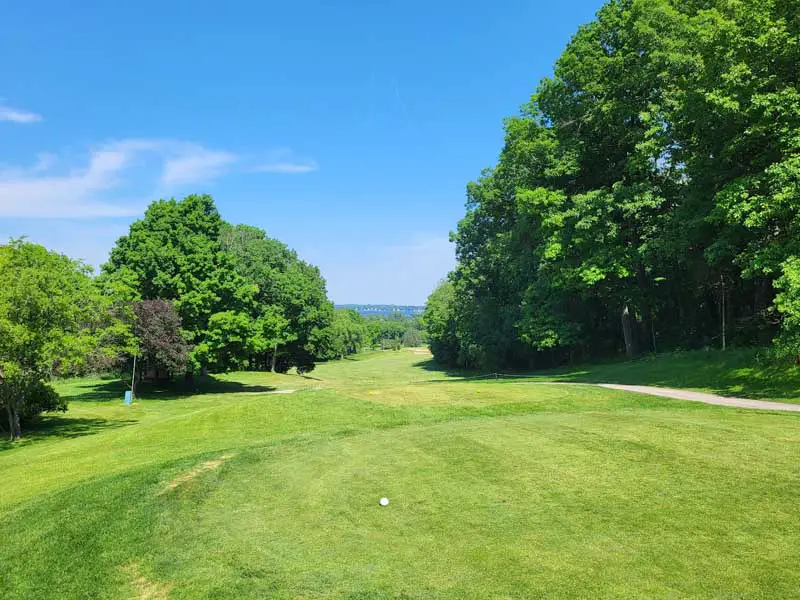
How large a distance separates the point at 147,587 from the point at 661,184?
Result: 32.4m

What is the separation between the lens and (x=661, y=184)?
101ft

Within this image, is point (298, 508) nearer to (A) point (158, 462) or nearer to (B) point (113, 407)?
(A) point (158, 462)

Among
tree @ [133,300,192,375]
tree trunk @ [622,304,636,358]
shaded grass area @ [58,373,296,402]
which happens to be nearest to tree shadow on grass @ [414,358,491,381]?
tree trunk @ [622,304,636,358]

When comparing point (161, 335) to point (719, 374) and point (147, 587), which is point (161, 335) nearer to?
point (147, 587)

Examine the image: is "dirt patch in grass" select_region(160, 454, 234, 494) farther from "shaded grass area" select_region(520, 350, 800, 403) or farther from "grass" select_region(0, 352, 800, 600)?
"shaded grass area" select_region(520, 350, 800, 403)

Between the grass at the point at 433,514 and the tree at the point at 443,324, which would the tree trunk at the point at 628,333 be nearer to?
the grass at the point at 433,514

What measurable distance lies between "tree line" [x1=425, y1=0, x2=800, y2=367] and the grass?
433 inches

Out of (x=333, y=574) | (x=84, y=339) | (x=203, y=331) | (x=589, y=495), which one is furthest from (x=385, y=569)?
(x=203, y=331)

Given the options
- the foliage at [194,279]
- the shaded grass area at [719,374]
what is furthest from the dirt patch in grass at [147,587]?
the foliage at [194,279]

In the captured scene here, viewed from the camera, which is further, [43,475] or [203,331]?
[203,331]

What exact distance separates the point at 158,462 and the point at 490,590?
9.96m

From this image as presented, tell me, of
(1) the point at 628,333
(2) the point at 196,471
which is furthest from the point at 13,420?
(1) the point at 628,333

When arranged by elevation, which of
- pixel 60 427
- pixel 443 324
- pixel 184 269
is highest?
pixel 184 269

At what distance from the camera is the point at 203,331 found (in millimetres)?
37344
